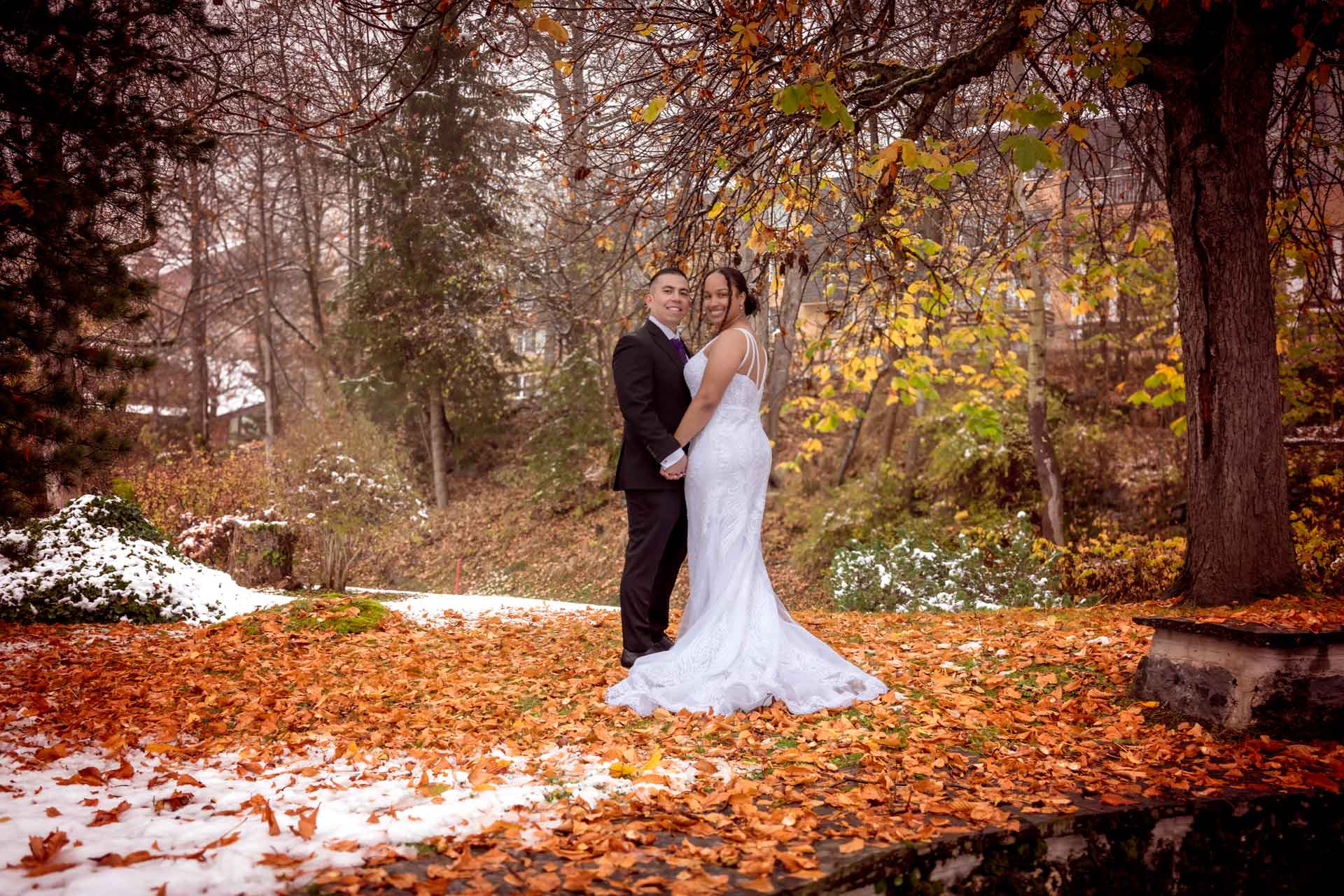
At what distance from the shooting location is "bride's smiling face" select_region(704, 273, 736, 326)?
490 cm

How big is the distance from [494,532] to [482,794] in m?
16.2

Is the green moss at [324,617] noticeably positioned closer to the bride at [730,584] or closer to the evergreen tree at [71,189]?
the evergreen tree at [71,189]

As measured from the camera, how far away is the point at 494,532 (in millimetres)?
19078

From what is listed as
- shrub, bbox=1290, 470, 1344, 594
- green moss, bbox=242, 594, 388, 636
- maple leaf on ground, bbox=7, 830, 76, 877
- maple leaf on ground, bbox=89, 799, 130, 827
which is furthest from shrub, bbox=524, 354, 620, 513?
maple leaf on ground, bbox=7, 830, 76, 877

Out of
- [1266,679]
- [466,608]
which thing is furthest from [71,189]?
[1266,679]

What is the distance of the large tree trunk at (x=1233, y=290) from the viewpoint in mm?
5773

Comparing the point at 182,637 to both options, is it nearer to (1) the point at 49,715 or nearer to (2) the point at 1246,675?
(1) the point at 49,715

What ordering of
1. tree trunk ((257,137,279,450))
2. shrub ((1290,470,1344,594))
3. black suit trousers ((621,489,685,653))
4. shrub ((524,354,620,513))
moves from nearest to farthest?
black suit trousers ((621,489,685,653)) < shrub ((1290,470,1344,594)) < shrub ((524,354,620,513)) < tree trunk ((257,137,279,450))

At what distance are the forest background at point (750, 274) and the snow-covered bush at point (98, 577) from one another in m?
0.92

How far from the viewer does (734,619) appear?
4664mm

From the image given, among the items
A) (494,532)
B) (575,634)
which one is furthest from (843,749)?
(494,532)

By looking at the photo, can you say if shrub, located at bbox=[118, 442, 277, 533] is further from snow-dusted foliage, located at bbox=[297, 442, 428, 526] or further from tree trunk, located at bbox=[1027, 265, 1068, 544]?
tree trunk, located at bbox=[1027, 265, 1068, 544]

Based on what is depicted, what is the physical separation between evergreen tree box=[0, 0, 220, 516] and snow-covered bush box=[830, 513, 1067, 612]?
26.3 ft

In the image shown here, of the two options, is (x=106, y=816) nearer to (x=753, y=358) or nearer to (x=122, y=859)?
(x=122, y=859)
